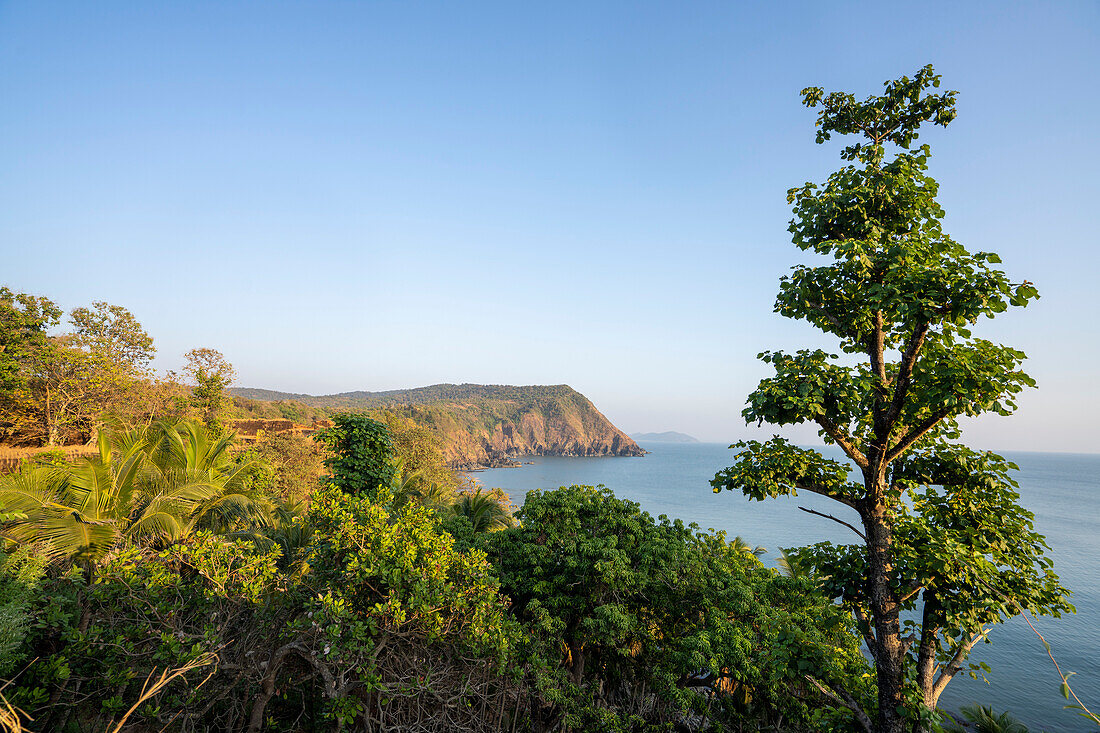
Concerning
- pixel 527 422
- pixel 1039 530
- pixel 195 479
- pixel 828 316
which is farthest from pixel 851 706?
pixel 527 422

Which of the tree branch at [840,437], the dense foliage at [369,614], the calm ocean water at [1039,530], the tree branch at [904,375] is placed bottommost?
the calm ocean water at [1039,530]

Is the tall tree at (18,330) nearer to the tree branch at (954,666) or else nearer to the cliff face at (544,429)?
the tree branch at (954,666)

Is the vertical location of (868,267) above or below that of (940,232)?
below

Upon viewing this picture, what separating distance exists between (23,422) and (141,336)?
487 cm

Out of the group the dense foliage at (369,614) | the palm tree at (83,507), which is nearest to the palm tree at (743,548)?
the dense foliage at (369,614)

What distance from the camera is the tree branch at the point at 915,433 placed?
13.5 feet

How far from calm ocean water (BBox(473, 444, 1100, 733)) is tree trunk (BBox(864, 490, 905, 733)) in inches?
70.4

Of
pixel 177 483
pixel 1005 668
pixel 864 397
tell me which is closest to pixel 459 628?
pixel 864 397

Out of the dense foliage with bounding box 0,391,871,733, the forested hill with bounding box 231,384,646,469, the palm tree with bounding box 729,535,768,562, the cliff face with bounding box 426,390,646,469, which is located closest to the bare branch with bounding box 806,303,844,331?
the dense foliage with bounding box 0,391,871,733

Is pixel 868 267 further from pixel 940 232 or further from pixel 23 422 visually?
pixel 23 422

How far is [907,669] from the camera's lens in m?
4.53

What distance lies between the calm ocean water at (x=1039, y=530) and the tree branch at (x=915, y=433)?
6.85 ft

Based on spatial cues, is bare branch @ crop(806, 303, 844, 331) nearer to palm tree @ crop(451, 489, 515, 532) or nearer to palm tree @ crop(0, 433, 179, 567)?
palm tree @ crop(0, 433, 179, 567)

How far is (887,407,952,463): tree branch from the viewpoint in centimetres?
410
